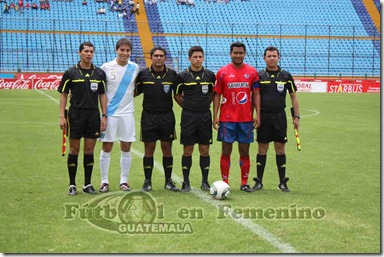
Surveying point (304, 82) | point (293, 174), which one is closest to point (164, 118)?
point (293, 174)

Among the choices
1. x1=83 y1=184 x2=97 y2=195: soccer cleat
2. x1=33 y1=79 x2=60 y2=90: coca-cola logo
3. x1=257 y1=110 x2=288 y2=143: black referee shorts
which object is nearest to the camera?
x1=83 y1=184 x2=97 y2=195: soccer cleat

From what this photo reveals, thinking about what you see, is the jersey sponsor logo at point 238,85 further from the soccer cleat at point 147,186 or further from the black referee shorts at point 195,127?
the soccer cleat at point 147,186

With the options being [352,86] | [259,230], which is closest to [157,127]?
[259,230]

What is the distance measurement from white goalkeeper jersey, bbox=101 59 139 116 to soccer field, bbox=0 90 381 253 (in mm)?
1116

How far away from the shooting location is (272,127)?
8.95m

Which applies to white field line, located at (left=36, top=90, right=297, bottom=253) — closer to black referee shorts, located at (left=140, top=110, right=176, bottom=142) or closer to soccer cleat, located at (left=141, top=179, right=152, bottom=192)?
soccer cleat, located at (left=141, top=179, right=152, bottom=192)

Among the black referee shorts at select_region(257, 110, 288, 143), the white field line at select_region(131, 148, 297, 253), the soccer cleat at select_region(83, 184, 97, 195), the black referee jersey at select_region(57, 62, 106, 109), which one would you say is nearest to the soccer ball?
the white field line at select_region(131, 148, 297, 253)

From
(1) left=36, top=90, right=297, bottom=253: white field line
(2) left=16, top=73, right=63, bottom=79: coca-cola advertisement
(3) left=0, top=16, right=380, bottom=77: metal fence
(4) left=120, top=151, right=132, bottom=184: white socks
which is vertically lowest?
(1) left=36, top=90, right=297, bottom=253: white field line

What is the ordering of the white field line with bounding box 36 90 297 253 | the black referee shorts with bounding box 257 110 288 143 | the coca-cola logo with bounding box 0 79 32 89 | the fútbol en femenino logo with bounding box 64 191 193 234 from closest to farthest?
the white field line with bounding box 36 90 297 253, the fútbol en femenino logo with bounding box 64 191 193 234, the black referee shorts with bounding box 257 110 288 143, the coca-cola logo with bounding box 0 79 32 89

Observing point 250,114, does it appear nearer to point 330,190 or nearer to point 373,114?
point 330,190

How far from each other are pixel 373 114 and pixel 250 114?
16.2m

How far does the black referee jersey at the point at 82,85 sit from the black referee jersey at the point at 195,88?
3.57ft

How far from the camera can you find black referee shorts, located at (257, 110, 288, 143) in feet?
29.2

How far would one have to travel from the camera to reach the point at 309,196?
856cm
